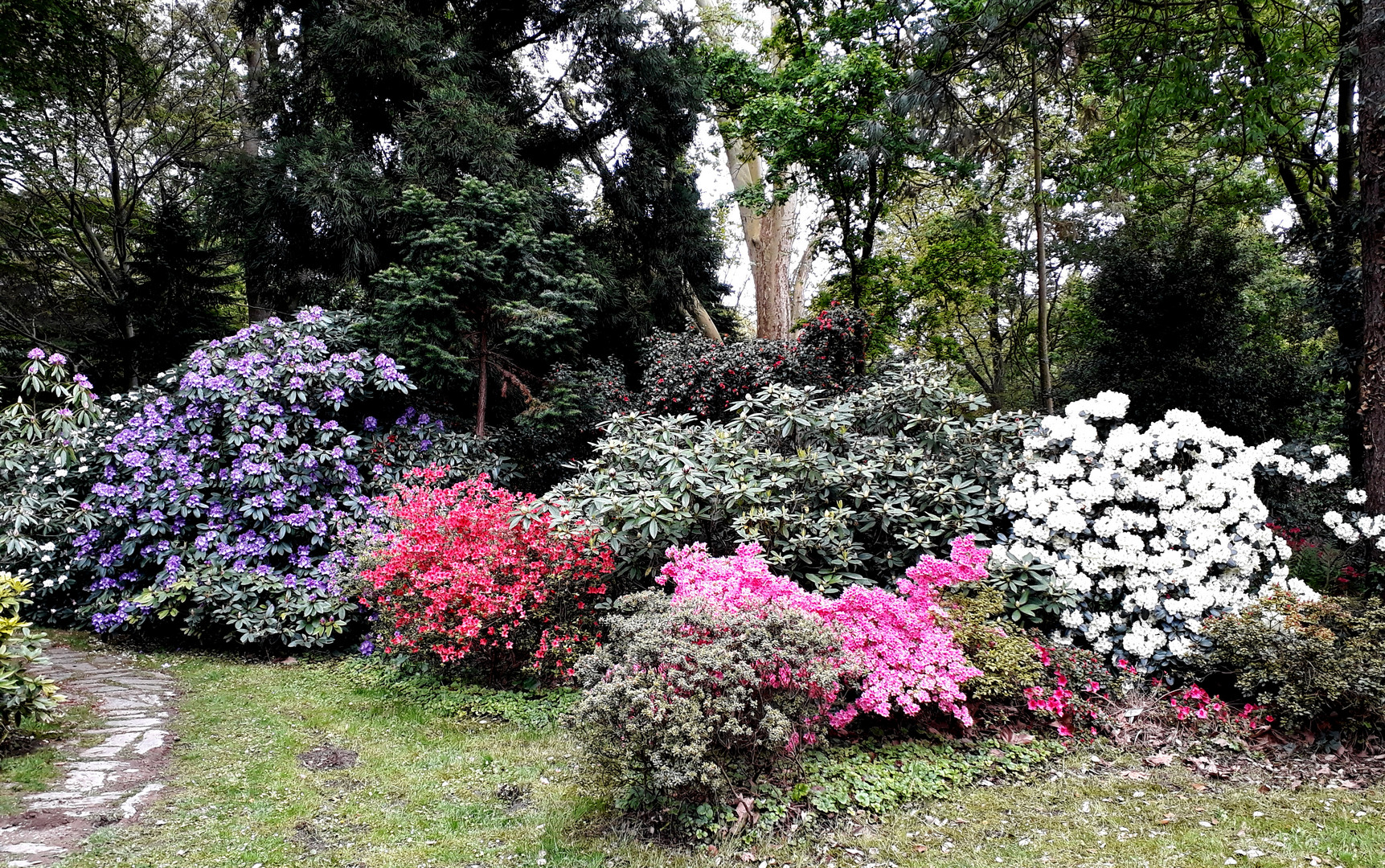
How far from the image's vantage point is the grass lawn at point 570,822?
2729mm

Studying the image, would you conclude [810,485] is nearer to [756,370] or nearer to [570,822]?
[570,822]

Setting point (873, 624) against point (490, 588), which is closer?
point (873, 624)

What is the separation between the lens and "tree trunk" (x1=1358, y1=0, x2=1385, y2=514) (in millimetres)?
4844

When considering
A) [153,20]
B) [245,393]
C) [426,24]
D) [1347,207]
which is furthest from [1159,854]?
[153,20]

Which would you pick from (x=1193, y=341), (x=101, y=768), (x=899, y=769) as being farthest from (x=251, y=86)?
(x=1193, y=341)

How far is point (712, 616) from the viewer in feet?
10.6

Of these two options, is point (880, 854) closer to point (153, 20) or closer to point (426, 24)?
point (426, 24)

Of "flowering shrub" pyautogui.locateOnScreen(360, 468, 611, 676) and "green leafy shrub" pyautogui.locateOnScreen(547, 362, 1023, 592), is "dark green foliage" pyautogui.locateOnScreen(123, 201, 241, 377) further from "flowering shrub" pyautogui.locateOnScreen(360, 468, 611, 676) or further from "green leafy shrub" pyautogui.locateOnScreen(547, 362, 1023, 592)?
"green leafy shrub" pyautogui.locateOnScreen(547, 362, 1023, 592)

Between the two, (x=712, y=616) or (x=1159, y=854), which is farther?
(x=712, y=616)

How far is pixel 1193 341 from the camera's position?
875cm

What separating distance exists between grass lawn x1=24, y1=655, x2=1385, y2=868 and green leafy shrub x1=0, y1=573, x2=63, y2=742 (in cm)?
40

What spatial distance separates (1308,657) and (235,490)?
751cm

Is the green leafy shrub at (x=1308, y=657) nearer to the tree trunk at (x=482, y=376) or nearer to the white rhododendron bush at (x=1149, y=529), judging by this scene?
the white rhododendron bush at (x=1149, y=529)

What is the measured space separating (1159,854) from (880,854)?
1049 mm
